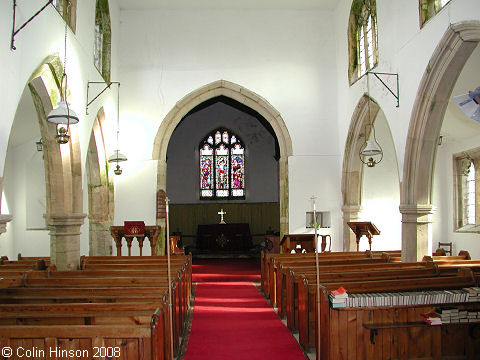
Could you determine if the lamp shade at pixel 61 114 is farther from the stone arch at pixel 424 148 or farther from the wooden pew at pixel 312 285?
the stone arch at pixel 424 148

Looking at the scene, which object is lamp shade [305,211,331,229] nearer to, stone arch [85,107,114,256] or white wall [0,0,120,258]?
stone arch [85,107,114,256]

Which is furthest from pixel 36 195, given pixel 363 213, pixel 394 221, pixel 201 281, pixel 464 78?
pixel 464 78

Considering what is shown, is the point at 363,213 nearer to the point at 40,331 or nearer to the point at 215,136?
the point at 215,136

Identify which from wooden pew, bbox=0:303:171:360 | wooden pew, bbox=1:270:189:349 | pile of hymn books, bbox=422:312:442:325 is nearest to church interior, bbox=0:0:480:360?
wooden pew, bbox=1:270:189:349

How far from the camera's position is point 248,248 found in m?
16.4

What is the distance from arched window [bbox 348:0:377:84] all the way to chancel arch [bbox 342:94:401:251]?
843mm

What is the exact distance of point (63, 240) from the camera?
8.12m

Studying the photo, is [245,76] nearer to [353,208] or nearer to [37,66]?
[353,208]

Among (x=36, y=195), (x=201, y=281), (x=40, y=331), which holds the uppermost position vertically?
(x=36, y=195)

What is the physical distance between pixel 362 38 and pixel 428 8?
10.8 feet

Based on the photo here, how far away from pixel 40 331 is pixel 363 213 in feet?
31.2

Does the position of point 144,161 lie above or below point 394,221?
above

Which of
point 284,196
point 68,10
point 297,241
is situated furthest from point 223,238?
point 68,10

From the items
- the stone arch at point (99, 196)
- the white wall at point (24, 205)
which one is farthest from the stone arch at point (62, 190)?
the white wall at point (24, 205)
